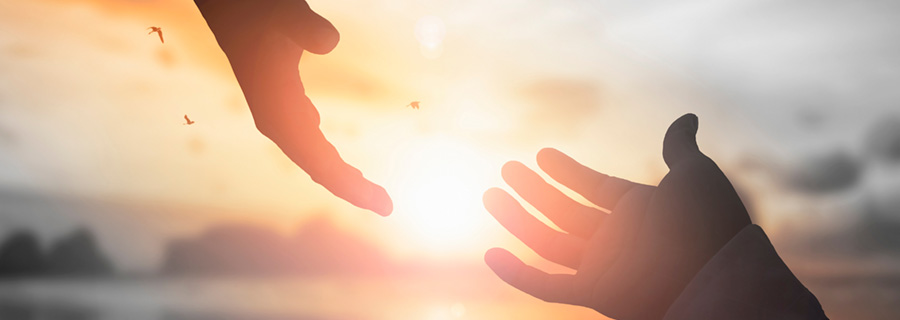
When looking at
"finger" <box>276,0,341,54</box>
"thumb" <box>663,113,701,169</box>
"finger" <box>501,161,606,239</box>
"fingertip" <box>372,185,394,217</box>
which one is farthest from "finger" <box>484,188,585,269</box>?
"finger" <box>276,0,341,54</box>

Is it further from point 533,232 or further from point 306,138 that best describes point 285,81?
point 533,232

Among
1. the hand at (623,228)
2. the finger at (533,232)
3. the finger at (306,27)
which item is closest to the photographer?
the finger at (306,27)

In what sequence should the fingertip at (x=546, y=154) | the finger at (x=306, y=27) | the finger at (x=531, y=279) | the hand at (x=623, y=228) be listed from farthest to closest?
the fingertip at (x=546, y=154)
the finger at (x=531, y=279)
the hand at (x=623, y=228)
the finger at (x=306, y=27)

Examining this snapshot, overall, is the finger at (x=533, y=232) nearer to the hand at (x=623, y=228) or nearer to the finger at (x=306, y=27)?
the hand at (x=623, y=228)

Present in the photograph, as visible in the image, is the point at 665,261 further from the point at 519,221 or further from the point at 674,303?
the point at 519,221

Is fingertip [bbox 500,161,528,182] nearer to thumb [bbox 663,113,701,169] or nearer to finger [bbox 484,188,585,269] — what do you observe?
finger [bbox 484,188,585,269]

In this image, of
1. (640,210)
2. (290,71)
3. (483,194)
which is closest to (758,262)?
(640,210)

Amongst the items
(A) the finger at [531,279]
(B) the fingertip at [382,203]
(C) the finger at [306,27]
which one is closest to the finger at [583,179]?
(A) the finger at [531,279]
